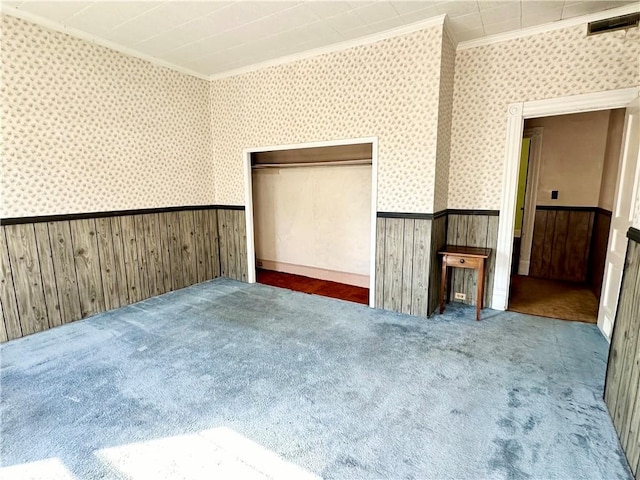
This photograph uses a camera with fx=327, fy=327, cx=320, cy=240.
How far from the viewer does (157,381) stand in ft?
7.55

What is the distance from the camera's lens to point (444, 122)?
10.8 ft

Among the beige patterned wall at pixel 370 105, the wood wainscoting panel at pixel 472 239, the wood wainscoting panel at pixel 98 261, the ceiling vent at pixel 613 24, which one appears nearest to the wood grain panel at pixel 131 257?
the wood wainscoting panel at pixel 98 261

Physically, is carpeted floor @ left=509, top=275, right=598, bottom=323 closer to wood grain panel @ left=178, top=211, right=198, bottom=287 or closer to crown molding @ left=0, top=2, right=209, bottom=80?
wood grain panel @ left=178, top=211, right=198, bottom=287

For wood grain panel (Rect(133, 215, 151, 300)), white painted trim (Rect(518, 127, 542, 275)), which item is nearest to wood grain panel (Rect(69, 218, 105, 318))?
wood grain panel (Rect(133, 215, 151, 300))

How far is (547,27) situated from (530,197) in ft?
7.77

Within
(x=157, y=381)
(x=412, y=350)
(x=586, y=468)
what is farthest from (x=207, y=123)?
(x=586, y=468)

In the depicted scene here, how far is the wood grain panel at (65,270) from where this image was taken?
3.14 meters

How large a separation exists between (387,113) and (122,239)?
3.20 metres

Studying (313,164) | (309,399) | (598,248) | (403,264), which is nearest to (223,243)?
(313,164)

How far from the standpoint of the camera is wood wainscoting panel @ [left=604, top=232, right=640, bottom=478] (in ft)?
5.22

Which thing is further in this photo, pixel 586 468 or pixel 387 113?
pixel 387 113

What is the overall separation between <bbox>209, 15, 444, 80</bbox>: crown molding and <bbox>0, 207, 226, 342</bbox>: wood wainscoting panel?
1.83 meters

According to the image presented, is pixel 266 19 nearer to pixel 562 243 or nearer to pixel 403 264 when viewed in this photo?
pixel 403 264

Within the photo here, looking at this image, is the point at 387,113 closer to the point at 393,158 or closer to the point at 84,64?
the point at 393,158
